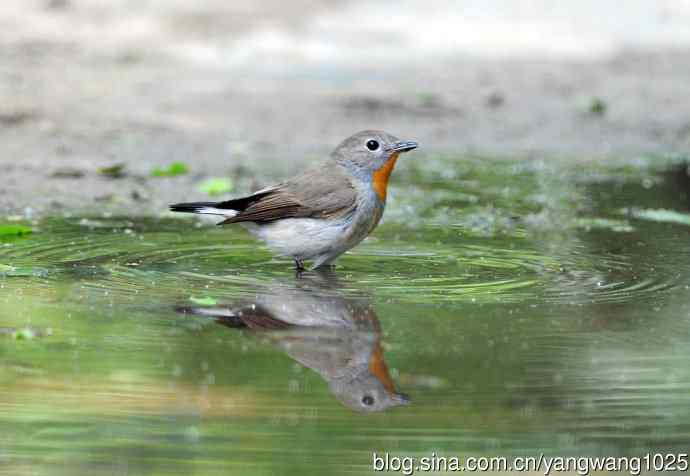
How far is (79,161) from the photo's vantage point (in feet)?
34.6

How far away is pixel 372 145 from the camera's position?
7.55 meters

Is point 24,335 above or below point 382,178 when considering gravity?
below

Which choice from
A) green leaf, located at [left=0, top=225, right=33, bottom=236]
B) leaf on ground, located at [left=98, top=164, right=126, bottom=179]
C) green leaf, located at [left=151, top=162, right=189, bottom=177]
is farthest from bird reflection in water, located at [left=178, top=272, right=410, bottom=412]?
leaf on ground, located at [left=98, top=164, right=126, bottom=179]

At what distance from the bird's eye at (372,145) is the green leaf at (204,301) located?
188cm

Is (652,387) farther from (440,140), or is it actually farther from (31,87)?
(31,87)

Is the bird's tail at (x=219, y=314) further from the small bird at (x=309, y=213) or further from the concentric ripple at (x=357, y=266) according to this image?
the small bird at (x=309, y=213)

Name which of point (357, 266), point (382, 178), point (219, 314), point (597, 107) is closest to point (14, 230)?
point (357, 266)

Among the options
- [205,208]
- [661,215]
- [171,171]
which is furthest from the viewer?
[171,171]

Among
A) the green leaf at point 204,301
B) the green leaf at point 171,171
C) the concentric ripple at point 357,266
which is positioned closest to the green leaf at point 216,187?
the green leaf at point 171,171

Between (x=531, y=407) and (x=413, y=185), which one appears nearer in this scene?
(x=531, y=407)

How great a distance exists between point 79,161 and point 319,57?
4302mm

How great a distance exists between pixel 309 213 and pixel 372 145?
2.26ft

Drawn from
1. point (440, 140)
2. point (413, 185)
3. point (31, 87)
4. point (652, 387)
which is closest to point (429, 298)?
point (652, 387)

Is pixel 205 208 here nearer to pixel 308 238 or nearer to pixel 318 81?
pixel 308 238
